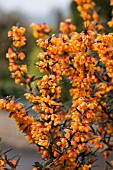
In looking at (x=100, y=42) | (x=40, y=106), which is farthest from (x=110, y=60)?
(x=40, y=106)

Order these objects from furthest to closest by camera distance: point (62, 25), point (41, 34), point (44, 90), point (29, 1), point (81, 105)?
1. point (29, 1)
2. point (62, 25)
3. point (41, 34)
4. point (44, 90)
5. point (81, 105)

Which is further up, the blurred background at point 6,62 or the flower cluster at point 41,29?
the blurred background at point 6,62

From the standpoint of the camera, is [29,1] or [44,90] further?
[29,1]

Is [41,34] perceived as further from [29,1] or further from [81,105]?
[29,1]

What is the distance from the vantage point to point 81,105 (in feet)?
6.76

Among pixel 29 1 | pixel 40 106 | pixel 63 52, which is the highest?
pixel 29 1

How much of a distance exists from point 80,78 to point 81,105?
21 centimetres

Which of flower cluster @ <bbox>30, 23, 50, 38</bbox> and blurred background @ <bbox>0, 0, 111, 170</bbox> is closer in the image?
flower cluster @ <bbox>30, 23, 50, 38</bbox>

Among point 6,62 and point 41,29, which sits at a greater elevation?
point 6,62

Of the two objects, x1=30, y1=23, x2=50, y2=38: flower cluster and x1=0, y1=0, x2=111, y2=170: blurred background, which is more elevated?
x1=0, y1=0, x2=111, y2=170: blurred background

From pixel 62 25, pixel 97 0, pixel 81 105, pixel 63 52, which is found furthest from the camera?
pixel 97 0

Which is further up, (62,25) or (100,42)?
(62,25)

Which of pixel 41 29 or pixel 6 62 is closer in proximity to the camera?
pixel 41 29

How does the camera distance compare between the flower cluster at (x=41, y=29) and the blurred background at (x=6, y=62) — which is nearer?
the flower cluster at (x=41, y=29)
